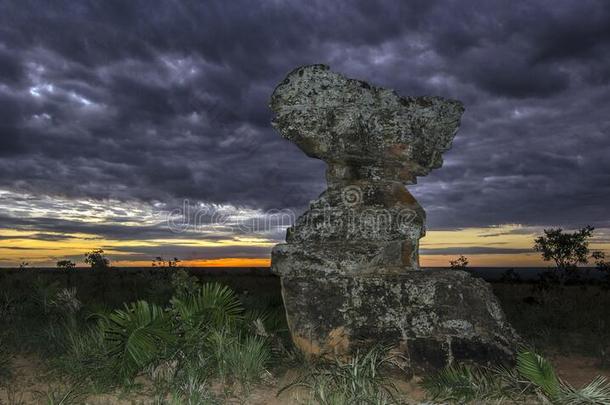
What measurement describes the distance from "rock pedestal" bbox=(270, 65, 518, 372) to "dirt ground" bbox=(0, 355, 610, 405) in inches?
24.3

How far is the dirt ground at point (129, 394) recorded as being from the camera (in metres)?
5.58

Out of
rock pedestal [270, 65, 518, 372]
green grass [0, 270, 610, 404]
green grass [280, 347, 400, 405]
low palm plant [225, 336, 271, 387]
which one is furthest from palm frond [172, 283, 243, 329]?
green grass [280, 347, 400, 405]

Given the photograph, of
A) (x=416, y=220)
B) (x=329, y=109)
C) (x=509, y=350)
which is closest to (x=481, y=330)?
(x=509, y=350)

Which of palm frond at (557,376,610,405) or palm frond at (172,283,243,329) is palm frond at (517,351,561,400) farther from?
palm frond at (172,283,243,329)

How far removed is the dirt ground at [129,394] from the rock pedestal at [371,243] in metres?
0.62

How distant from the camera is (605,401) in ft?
16.7

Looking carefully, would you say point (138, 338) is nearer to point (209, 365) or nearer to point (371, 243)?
point (209, 365)

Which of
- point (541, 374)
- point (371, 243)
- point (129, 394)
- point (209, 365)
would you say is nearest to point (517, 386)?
point (541, 374)

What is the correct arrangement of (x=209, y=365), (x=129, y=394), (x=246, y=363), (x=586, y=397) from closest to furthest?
(x=586, y=397), (x=129, y=394), (x=246, y=363), (x=209, y=365)

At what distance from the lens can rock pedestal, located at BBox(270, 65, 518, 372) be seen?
6.64m

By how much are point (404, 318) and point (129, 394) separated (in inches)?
130

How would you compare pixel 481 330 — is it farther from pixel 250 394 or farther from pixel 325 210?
pixel 250 394

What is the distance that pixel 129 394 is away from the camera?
578 cm

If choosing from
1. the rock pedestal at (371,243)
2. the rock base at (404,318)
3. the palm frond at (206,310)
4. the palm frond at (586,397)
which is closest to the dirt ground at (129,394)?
the rock base at (404,318)
